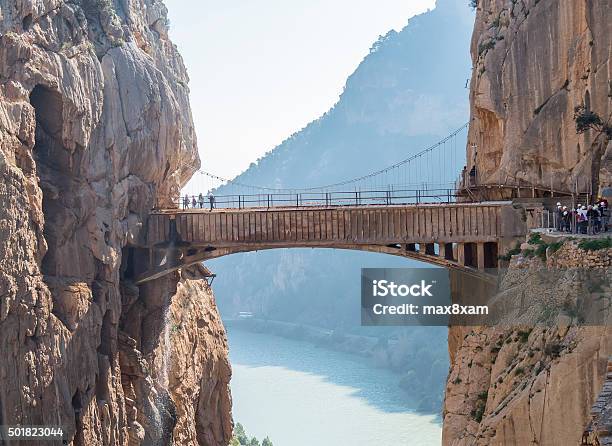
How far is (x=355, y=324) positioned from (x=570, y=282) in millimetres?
136355

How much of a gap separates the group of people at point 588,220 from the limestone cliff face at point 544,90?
1793mm

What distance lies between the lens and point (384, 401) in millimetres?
111188

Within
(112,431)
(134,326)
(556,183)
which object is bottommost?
(112,431)

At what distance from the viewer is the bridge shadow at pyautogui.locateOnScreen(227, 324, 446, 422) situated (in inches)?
4437

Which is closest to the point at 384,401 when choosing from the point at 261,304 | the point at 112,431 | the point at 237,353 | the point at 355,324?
the point at 237,353

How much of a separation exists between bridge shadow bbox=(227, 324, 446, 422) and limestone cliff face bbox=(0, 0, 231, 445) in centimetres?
7273

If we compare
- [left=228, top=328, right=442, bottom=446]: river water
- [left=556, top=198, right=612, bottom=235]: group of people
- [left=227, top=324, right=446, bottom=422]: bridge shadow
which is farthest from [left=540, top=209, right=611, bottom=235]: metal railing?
[left=227, top=324, right=446, bottom=422]: bridge shadow

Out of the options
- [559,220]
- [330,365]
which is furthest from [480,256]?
[330,365]

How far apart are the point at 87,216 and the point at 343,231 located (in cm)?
795

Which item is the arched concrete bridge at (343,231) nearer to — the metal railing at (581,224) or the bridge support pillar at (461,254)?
the bridge support pillar at (461,254)

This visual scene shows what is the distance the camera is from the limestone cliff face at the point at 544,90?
28578 millimetres

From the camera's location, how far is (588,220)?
22641 millimetres

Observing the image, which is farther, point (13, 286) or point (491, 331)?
point (13, 286)

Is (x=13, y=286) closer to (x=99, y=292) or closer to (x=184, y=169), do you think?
(x=99, y=292)
